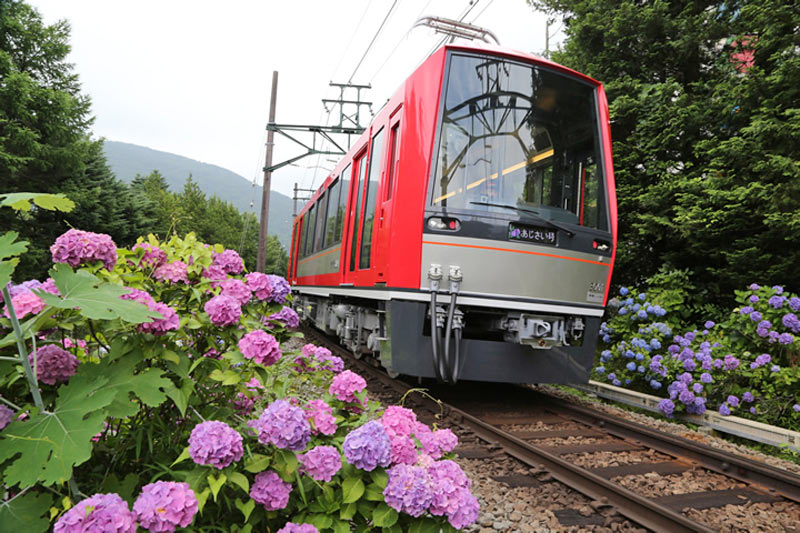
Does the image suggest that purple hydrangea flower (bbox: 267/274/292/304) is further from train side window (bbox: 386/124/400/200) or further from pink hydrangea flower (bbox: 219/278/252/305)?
train side window (bbox: 386/124/400/200)

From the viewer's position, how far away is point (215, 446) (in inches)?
49.3

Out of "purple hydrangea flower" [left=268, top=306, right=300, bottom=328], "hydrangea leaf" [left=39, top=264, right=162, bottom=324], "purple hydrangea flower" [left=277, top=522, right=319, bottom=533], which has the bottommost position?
"purple hydrangea flower" [left=277, top=522, right=319, bottom=533]

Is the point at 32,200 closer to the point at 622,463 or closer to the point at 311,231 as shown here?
the point at 622,463

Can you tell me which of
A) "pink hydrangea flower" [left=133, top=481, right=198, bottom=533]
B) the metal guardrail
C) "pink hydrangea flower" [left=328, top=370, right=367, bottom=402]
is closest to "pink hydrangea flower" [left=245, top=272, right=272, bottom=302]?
"pink hydrangea flower" [left=328, top=370, right=367, bottom=402]

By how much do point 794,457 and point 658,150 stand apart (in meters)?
5.07

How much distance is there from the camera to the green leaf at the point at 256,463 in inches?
52.4

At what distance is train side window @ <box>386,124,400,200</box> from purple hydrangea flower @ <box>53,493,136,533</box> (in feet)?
13.1

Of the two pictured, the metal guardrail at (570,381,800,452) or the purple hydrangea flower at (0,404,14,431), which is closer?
the purple hydrangea flower at (0,404,14,431)

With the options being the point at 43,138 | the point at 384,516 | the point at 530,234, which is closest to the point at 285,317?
the point at 384,516

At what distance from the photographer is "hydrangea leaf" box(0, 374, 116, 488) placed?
100 centimetres

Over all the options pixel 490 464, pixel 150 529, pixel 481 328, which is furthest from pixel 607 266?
pixel 150 529

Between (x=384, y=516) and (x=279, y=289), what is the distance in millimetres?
971

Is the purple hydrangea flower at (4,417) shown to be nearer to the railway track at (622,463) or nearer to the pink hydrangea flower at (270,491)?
the pink hydrangea flower at (270,491)

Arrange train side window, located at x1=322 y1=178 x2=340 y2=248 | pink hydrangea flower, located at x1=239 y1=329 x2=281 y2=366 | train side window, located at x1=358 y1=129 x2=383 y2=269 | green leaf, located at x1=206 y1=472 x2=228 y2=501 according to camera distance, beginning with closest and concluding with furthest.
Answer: green leaf, located at x1=206 y1=472 x2=228 y2=501 → pink hydrangea flower, located at x1=239 y1=329 x2=281 y2=366 → train side window, located at x1=358 y1=129 x2=383 y2=269 → train side window, located at x1=322 y1=178 x2=340 y2=248
